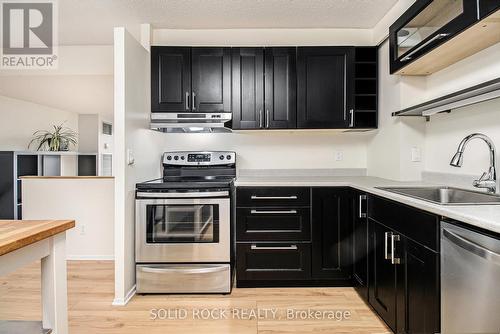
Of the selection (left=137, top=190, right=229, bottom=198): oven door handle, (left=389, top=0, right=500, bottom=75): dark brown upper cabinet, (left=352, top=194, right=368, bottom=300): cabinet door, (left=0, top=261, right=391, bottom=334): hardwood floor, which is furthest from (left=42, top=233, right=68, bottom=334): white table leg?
(left=389, top=0, right=500, bottom=75): dark brown upper cabinet

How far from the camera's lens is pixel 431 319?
4.61ft

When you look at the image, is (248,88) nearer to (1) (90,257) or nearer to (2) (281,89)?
(2) (281,89)

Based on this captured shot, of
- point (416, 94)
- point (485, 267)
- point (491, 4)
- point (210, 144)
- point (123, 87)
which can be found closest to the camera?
point (485, 267)

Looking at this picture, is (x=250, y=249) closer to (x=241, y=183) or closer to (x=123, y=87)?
(x=241, y=183)

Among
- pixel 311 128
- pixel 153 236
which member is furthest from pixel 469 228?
pixel 153 236

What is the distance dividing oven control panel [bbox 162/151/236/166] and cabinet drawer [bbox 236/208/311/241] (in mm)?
706

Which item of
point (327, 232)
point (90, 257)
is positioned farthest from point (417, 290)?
point (90, 257)

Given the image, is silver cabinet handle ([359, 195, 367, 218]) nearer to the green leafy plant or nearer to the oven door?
the oven door

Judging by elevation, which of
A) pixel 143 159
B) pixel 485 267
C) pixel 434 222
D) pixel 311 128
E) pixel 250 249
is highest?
pixel 311 128

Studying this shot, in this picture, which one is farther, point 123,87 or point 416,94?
point 416,94

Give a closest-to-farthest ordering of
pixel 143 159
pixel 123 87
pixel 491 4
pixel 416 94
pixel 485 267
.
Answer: pixel 485 267
pixel 491 4
pixel 123 87
pixel 416 94
pixel 143 159

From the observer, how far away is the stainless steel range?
256cm

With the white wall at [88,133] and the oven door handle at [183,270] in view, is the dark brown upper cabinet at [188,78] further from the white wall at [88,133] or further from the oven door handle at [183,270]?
the white wall at [88,133]

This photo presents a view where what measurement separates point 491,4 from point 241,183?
1916 mm
